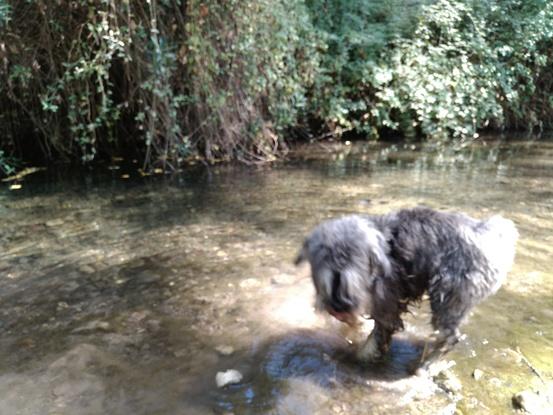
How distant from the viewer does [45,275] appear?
4.76m

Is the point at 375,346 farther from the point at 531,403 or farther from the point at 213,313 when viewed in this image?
the point at 213,313

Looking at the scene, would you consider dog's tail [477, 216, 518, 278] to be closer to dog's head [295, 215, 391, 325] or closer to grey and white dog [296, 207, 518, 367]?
grey and white dog [296, 207, 518, 367]

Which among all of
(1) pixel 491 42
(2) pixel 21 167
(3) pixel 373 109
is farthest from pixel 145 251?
(1) pixel 491 42

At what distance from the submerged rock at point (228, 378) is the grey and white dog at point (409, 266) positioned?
72cm

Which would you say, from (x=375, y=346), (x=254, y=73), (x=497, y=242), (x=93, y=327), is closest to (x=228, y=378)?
(x=375, y=346)

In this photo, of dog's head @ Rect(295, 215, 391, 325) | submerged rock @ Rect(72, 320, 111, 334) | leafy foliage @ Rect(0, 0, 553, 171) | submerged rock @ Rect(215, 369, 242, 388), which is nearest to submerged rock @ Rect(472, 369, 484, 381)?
dog's head @ Rect(295, 215, 391, 325)

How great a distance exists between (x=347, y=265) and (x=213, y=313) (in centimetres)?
153

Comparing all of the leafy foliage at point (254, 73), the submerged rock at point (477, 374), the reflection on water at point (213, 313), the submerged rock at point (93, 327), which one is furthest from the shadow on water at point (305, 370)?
the leafy foliage at point (254, 73)

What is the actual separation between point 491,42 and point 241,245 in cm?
1264

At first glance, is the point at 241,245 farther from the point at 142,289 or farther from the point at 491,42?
the point at 491,42

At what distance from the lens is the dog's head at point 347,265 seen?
294 cm

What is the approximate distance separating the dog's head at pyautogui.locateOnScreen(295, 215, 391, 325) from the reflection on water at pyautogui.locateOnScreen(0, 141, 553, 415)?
0.58 metres

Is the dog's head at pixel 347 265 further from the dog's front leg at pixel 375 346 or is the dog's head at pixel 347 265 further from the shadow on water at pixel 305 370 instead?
the shadow on water at pixel 305 370

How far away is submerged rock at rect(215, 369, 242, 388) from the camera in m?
3.16
